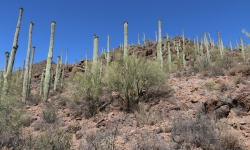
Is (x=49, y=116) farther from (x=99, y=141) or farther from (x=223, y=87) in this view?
(x=223, y=87)

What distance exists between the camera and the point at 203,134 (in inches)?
245

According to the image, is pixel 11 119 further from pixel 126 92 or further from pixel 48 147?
pixel 126 92

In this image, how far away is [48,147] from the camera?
609cm

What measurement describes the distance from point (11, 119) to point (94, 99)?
4.03 meters

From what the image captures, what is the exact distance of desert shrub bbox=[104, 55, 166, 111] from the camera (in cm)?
1046

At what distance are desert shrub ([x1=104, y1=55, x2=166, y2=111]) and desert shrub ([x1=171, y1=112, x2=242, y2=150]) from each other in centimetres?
348

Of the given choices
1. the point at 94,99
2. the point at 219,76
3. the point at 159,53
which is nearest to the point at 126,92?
the point at 94,99

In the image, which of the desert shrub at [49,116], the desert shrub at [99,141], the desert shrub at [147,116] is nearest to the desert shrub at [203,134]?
the desert shrub at [147,116]

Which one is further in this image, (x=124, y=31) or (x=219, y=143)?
(x=124, y=31)

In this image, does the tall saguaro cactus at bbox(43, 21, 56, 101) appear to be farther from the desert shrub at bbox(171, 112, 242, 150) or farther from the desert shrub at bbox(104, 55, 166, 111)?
the desert shrub at bbox(171, 112, 242, 150)

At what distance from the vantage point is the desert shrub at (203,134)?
223 inches

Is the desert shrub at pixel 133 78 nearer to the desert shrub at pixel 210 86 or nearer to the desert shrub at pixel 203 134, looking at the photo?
the desert shrub at pixel 210 86

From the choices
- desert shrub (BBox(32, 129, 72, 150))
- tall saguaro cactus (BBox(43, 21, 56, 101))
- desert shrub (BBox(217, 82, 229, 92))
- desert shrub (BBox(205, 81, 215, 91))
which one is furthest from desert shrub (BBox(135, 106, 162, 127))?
tall saguaro cactus (BBox(43, 21, 56, 101))

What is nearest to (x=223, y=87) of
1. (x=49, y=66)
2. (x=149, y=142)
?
(x=149, y=142)
